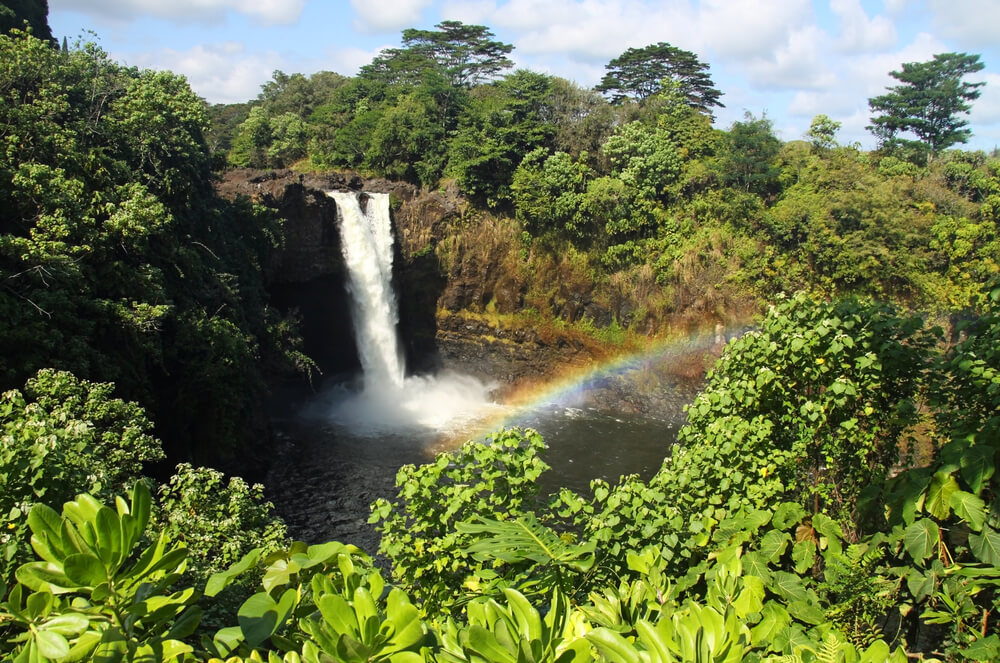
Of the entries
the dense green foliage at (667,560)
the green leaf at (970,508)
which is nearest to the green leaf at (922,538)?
the dense green foliage at (667,560)

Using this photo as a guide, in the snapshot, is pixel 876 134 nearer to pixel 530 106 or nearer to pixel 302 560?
pixel 530 106

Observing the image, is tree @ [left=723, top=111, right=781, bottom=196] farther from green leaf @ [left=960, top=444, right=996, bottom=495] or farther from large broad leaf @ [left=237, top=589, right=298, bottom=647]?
large broad leaf @ [left=237, top=589, right=298, bottom=647]

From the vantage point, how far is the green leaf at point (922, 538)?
163 inches

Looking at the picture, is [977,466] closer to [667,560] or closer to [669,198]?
[667,560]

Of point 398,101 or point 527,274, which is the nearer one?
point 527,274

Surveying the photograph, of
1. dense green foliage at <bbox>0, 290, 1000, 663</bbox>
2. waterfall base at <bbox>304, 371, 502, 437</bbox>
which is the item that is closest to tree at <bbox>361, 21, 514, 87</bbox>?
waterfall base at <bbox>304, 371, 502, 437</bbox>

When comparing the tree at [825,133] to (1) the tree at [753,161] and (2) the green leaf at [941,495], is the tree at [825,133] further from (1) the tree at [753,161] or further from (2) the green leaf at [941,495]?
(2) the green leaf at [941,495]

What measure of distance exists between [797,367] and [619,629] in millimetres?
4632

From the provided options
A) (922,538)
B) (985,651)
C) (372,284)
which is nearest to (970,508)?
(922,538)

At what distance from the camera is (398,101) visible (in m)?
36.1

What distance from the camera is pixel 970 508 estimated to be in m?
3.86

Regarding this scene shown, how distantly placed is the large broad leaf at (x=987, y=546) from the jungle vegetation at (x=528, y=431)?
1 cm

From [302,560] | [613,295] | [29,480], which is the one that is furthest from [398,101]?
[302,560]

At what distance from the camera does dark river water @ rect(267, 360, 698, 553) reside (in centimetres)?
1781
